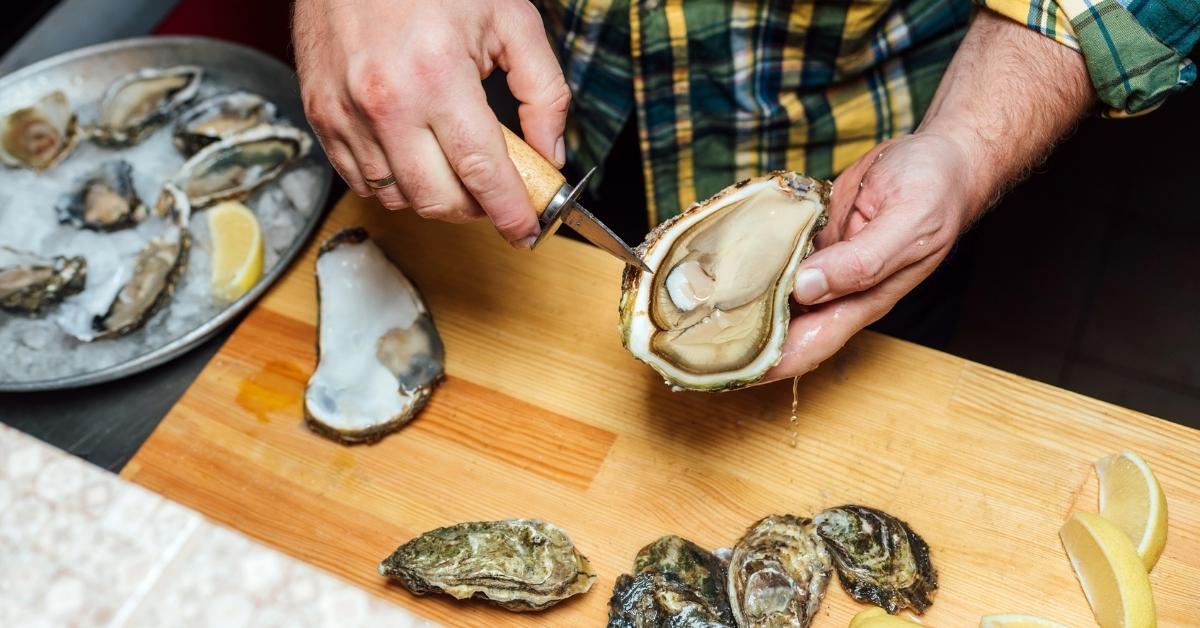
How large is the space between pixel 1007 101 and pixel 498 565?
956mm

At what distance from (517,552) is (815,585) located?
401 mm

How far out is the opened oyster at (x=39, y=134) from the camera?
185 cm

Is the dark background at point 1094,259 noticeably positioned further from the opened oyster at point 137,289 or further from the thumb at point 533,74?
the thumb at point 533,74

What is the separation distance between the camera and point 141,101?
1938 millimetres

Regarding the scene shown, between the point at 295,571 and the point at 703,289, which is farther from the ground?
the point at 295,571

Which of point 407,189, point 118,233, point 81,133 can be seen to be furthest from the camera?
point 81,133

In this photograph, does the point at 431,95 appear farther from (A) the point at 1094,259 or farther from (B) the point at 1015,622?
(A) the point at 1094,259

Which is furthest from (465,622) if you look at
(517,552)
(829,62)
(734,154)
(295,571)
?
(829,62)

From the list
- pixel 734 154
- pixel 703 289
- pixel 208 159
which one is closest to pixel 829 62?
pixel 734 154

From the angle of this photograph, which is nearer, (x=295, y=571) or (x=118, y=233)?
(x=295, y=571)

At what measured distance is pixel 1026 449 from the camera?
53.1 inches

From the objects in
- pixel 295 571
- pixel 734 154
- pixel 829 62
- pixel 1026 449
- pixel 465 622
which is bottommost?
pixel 465 622

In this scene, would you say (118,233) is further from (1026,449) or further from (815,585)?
(1026,449)

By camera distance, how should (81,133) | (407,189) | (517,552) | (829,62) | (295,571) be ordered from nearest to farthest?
(295,571), (407,189), (517,552), (829,62), (81,133)
